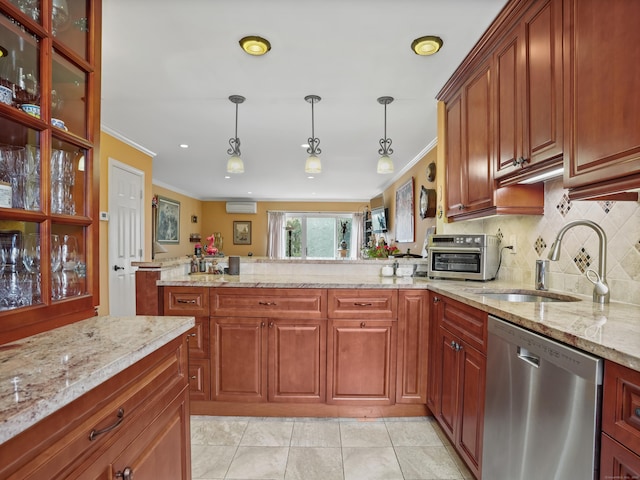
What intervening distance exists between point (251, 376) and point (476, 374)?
141 centimetres

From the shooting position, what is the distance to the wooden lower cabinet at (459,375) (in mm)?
1531

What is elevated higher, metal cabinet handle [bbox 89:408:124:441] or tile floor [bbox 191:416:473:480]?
metal cabinet handle [bbox 89:408:124:441]

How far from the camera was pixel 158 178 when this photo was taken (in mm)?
6086

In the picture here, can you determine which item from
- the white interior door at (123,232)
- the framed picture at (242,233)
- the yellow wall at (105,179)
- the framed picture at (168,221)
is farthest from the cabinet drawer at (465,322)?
the framed picture at (242,233)

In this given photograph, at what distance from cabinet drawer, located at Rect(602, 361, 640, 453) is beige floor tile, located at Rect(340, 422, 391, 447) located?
139cm

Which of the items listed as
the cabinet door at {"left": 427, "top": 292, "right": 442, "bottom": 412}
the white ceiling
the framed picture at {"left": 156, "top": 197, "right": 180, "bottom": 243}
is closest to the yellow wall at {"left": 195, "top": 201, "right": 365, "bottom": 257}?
the framed picture at {"left": 156, "top": 197, "right": 180, "bottom": 243}

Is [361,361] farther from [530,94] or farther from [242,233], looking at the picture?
[242,233]

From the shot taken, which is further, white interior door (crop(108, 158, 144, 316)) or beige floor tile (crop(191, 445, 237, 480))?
white interior door (crop(108, 158, 144, 316))

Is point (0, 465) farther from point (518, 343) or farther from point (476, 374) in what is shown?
point (476, 374)

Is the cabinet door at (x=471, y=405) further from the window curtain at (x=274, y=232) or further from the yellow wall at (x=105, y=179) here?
the window curtain at (x=274, y=232)

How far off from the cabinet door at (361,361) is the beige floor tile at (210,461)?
718 mm

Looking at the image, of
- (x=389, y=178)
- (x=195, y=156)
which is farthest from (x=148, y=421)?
(x=389, y=178)

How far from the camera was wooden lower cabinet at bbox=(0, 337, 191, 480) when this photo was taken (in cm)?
60

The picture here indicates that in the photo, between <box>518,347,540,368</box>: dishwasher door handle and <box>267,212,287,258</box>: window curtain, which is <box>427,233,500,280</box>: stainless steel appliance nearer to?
<box>518,347,540,368</box>: dishwasher door handle
